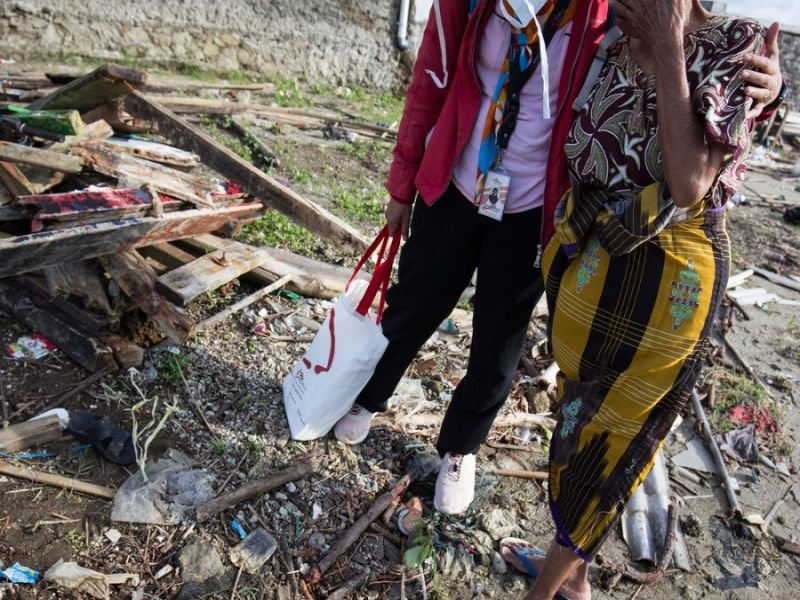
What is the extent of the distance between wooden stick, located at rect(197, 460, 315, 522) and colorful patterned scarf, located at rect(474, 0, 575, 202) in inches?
54.2

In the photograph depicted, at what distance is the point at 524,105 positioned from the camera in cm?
204

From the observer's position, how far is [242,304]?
349 cm

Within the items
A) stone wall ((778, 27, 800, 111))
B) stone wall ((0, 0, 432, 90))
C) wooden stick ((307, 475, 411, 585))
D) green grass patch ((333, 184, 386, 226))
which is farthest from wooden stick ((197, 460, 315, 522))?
stone wall ((778, 27, 800, 111))

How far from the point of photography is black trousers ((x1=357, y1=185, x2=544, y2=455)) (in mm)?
2221

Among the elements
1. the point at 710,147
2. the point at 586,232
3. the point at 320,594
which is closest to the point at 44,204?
the point at 320,594

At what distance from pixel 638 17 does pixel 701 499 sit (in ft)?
8.48

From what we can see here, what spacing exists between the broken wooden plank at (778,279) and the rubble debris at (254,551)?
5985mm

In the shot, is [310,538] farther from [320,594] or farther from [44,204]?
[44,204]

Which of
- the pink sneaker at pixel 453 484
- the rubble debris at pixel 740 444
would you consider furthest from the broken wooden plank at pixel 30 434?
the rubble debris at pixel 740 444

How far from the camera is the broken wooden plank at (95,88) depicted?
350cm

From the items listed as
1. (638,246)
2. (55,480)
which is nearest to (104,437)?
(55,480)

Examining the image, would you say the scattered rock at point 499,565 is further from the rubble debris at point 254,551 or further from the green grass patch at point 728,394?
the green grass patch at point 728,394

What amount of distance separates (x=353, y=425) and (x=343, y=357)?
0.40 m

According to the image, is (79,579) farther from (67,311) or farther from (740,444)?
(740,444)
